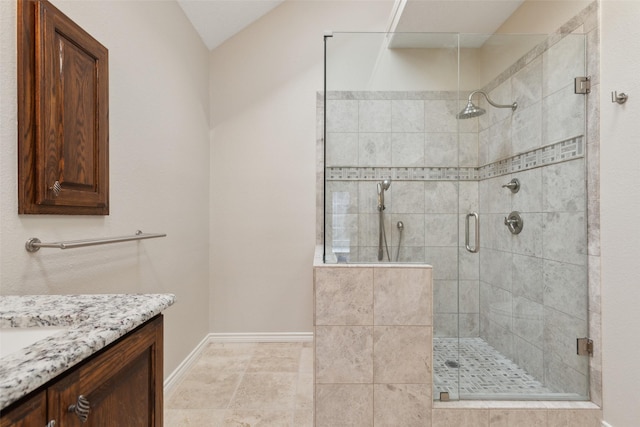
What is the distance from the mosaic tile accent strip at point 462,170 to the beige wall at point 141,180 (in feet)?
3.66

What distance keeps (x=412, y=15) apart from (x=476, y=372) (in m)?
2.35

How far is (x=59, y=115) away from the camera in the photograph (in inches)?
47.6

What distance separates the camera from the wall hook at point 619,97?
1.53 m

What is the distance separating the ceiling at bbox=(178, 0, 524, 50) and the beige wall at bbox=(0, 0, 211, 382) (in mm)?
137

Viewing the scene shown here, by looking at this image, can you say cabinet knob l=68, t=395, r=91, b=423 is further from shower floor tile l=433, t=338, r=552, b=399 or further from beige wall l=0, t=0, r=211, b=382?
shower floor tile l=433, t=338, r=552, b=399

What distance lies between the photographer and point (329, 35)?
200cm

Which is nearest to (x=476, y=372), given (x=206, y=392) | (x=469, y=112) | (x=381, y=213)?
(x=381, y=213)

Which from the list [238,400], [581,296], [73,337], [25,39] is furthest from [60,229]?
[581,296]

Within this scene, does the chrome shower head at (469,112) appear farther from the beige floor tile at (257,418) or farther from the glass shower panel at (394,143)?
the beige floor tile at (257,418)

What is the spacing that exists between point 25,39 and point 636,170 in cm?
241

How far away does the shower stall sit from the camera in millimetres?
1889

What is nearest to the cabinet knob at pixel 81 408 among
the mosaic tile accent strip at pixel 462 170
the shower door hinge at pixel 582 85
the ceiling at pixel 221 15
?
the mosaic tile accent strip at pixel 462 170

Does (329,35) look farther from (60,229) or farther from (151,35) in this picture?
(60,229)

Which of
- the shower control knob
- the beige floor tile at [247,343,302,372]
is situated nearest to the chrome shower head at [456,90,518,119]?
the shower control knob
